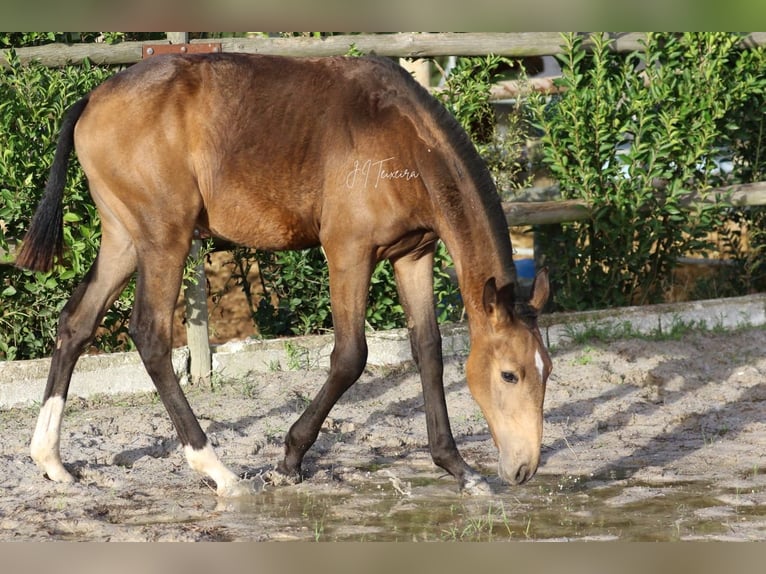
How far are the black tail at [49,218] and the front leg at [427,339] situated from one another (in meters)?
1.73

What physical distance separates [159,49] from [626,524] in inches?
159

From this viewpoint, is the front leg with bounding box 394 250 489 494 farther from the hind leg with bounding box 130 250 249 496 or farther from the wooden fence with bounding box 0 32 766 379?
the wooden fence with bounding box 0 32 766 379

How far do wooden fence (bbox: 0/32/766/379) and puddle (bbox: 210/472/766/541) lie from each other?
2.11m

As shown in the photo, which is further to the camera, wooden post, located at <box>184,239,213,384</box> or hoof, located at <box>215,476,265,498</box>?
wooden post, located at <box>184,239,213,384</box>

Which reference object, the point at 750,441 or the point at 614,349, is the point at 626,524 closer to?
the point at 750,441

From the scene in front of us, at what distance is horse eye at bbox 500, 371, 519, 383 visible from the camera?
4590 millimetres

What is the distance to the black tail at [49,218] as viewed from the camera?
5156 millimetres

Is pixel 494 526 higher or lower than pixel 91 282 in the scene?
lower

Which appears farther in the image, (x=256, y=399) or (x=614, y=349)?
(x=614, y=349)

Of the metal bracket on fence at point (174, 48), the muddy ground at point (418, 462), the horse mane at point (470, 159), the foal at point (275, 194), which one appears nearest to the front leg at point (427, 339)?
the foal at point (275, 194)

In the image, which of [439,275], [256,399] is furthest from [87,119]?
[439,275]

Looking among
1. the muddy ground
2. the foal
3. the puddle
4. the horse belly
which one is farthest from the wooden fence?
the puddle

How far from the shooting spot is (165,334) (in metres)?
5.05

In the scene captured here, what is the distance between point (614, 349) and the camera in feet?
24.6
